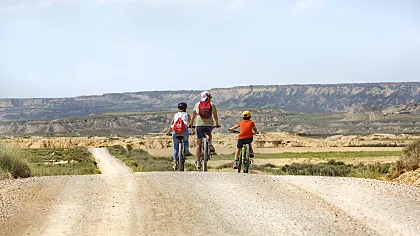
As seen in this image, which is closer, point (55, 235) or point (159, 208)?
point (55, 235)

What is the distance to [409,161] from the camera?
53.3 feet

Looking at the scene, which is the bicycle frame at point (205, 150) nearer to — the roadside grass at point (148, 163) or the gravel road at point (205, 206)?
the gravel road at point (205, 206)

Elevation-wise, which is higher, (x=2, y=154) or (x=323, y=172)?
(x=2, y=154)

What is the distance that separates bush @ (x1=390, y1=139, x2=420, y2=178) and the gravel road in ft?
10.6

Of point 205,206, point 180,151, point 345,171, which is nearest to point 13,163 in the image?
point 180,151

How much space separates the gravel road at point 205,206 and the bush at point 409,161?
10.6 feet

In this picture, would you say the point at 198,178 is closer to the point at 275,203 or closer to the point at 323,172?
the point at 275,203

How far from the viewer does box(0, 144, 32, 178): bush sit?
50.2 ft

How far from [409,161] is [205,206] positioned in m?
8.29

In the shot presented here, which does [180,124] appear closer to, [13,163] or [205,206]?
[13,163]

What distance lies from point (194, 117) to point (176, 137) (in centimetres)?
74

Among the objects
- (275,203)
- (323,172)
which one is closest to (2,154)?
(275,203)

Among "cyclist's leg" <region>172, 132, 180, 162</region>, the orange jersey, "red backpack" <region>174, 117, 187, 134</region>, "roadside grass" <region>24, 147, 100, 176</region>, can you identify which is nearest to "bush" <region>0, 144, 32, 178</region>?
"roadside grass" <region>24, 147, 100, 176</region>

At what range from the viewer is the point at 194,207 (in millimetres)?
9859
